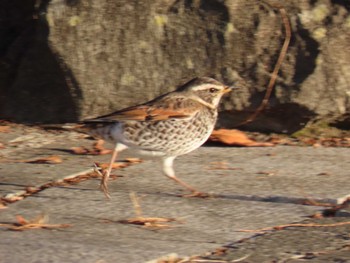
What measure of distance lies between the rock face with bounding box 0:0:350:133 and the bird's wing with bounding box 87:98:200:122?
0.85 meters

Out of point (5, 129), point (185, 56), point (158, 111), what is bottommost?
point (5, 129)

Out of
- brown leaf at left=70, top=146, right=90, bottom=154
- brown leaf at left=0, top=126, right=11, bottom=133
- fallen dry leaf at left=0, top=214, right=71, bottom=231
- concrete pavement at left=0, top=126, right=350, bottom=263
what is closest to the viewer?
concrete pavement at left=0, top=126, right=350, bottom=263

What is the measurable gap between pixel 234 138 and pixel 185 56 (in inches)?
28.0

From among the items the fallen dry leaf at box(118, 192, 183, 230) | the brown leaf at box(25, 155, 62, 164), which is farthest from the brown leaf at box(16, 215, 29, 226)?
the brown leaf at box(25, 155, 62, 164)

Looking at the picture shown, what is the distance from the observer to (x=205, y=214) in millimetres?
5734

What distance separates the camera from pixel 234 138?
7.52 meters

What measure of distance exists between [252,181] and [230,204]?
55 cm

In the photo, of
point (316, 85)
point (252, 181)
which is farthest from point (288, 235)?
point (316, 85)

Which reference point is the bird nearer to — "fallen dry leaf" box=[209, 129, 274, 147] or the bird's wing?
the bird's wing

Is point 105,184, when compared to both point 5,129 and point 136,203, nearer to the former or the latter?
point 136,203

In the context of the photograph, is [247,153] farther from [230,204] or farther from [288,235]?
[288,235]

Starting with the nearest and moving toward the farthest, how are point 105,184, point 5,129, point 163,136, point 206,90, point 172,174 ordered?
1. point 105,184
2. point 172,174
3. point 163,136
4. point 206,90
5. point 5,129

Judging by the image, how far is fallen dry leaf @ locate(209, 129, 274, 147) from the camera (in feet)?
24.5

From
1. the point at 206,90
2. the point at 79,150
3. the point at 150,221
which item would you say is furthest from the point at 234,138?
the point at 150,221
